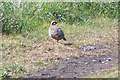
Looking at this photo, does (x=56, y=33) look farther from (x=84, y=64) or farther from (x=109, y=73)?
(x=109, y=73)

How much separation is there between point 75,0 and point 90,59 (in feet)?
16.2

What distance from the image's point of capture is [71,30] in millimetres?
11812

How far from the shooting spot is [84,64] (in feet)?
29.2

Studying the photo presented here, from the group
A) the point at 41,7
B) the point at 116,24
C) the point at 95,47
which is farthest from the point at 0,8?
the point at 116,24

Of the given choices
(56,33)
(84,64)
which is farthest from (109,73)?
(56,33)

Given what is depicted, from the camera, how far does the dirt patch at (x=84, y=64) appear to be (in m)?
8.14

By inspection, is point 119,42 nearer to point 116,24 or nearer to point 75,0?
point 116,24

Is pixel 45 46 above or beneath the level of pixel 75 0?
beneath

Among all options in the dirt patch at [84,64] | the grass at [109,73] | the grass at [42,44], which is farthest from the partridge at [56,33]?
the grass at [109,73]

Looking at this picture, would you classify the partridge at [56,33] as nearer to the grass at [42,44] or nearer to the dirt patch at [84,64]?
the grass at [42,44]

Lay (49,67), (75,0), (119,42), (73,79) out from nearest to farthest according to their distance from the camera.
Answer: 1. (73,79)
2. (49,67)
3. (119,42)
4. (75,0)

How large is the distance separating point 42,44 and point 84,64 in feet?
5.65

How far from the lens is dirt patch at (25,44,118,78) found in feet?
26.7

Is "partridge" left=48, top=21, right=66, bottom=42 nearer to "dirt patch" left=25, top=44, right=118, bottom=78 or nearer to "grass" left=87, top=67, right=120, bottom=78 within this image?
"dirt patch" left=25, top=44, right=118, bottom=78
